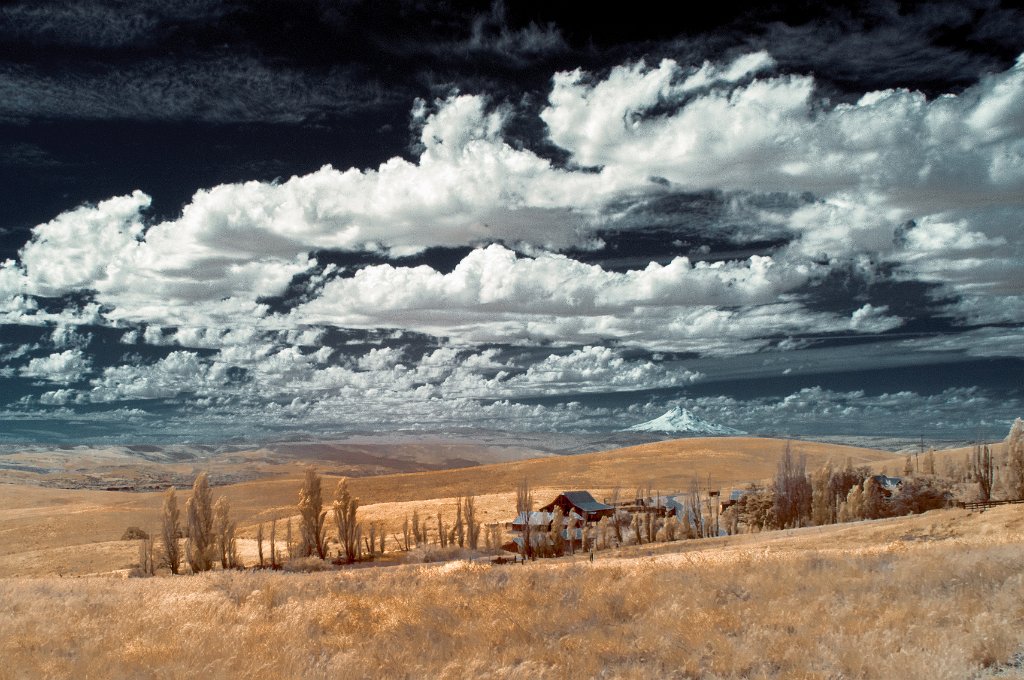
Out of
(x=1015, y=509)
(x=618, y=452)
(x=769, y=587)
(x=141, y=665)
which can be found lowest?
(x=618, y=452)

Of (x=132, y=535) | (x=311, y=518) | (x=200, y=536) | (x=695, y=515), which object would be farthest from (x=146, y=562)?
(x=695, y=515)

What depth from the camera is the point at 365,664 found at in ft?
37.1

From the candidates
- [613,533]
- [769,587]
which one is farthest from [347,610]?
[613,533]

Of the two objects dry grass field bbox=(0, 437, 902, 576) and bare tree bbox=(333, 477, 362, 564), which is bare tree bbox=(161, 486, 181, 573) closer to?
dry grass field bbox=(0, 437, 902, 576)

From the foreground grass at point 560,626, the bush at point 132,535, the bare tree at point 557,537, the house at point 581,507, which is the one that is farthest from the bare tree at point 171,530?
the foreground grass at point 560,626

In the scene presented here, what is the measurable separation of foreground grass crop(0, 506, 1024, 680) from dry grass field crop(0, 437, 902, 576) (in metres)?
57.4

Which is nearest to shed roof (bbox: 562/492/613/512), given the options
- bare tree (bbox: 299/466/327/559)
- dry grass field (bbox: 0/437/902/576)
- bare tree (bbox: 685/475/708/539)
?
dry grass field (bbox: 0/437/902/576)

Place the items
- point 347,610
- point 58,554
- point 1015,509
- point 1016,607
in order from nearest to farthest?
point 1016,607
point 347,610
point 1015,509
point 58,554

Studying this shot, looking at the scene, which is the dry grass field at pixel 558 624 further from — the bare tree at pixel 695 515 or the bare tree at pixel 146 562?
the bare tree at pixel 695 515

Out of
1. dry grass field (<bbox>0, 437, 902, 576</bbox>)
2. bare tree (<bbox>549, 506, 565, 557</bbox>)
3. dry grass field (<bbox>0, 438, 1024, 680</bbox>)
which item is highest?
dry grass field (<bbox>0, 438, 1024, 680</bbox>)

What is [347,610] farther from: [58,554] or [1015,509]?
[58,554]

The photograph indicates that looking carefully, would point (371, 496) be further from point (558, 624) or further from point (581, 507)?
point (558, 624)

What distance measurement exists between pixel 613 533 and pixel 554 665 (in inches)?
2833

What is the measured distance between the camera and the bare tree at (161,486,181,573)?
2530 inches
